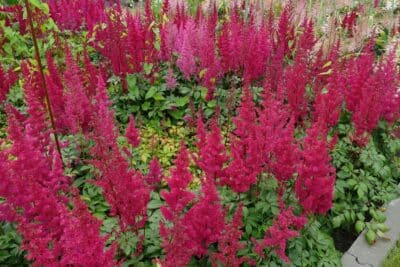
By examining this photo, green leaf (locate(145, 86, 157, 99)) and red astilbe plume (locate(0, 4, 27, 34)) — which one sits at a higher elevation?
red astilbe plume (locate(0, 4, 27, 34))

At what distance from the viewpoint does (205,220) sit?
2666 millimetres

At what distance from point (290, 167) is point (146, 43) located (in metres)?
2.84

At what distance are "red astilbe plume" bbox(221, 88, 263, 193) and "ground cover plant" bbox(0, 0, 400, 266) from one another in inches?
0.4

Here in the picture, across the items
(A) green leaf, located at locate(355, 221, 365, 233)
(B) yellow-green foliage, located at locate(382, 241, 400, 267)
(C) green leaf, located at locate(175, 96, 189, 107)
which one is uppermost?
(C) green leaf, located at locate(175, 96, 189, 107)

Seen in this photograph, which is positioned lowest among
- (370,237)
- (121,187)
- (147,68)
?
(370,237)

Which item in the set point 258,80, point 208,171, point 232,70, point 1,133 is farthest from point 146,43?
point 208,171

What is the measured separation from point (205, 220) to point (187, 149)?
1.43 m

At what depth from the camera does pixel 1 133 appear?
4.83 m

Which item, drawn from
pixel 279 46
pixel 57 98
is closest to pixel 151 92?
pixel 57 98

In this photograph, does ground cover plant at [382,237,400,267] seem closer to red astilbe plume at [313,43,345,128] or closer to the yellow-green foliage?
the yellow-green foliage

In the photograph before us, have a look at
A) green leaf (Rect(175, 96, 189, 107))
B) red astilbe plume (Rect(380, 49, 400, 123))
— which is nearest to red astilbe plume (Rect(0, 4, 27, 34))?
green leaf (Rect(175, 96, 189, 107))

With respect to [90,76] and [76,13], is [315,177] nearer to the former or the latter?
[90,76]

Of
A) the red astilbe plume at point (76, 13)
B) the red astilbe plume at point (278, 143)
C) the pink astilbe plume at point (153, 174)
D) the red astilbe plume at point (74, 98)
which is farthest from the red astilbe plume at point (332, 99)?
the red astilbe plume at point (76, 13)

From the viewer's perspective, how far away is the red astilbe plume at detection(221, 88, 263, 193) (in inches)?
119
